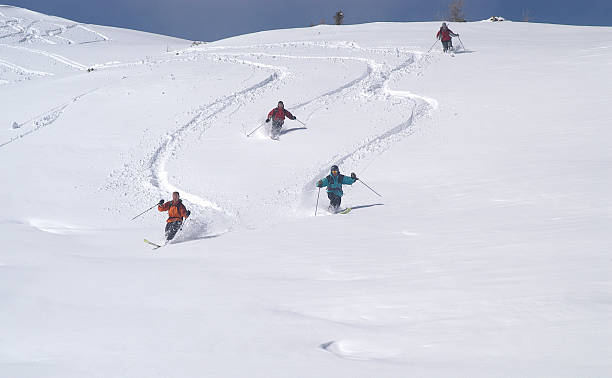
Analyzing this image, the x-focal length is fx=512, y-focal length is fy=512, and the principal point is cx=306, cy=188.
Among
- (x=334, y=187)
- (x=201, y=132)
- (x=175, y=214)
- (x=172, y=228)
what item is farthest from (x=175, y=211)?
(x=201, y=132)

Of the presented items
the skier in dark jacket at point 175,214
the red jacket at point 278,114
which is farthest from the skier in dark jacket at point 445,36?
the skier in dark jacket at point 175,214

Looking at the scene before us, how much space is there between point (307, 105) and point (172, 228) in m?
10.1

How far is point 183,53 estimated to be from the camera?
97.0ft

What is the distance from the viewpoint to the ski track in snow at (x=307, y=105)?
12145mm

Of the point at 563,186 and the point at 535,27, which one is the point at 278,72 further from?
the point at 535,27

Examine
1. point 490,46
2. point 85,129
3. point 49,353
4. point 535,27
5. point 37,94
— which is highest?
point 535,27

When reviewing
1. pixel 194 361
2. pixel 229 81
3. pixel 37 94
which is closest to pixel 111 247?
pixel 194 361

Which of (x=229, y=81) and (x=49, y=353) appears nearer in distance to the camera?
(x=49, y=353)

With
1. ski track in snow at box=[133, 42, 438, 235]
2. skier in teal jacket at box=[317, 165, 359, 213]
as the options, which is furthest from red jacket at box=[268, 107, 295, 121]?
skier in teal jacket at box=[317, 165, 359, 213]

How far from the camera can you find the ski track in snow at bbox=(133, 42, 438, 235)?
12.1 metres

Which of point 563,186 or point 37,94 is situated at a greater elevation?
point 37,94

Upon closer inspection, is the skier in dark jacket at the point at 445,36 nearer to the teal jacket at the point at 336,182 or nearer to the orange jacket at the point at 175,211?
the teal jacket at the point at 336,182

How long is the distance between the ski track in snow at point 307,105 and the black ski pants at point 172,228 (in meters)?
0.66

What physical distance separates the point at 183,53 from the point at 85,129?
13.8 m
